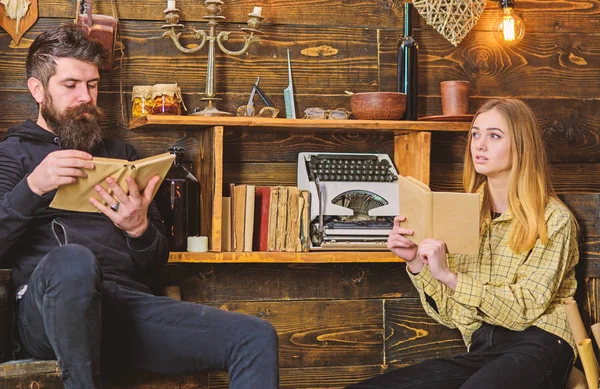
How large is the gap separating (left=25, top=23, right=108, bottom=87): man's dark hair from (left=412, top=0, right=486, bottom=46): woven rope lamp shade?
4.15 ft

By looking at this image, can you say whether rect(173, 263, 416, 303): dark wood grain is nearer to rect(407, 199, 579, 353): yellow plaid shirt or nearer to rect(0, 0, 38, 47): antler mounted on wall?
rect(407, 199, 579, 353): yellow plaid shirt

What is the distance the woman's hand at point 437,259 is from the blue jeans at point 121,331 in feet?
1.79

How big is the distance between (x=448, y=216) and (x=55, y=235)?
120cm

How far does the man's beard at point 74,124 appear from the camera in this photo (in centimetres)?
270

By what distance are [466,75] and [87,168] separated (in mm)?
1752

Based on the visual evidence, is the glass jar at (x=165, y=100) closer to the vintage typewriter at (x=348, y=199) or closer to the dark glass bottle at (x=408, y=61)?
the vintage typewriter at (x=348, y=199)

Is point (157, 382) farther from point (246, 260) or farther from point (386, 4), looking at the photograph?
point (386, 4)

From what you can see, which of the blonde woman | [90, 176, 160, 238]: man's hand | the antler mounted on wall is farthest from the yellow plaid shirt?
the antler mounted on wall

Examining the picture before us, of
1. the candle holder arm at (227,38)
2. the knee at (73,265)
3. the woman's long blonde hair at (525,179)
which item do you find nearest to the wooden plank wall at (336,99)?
the candle holder arm at (227,38)

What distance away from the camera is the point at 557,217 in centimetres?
269

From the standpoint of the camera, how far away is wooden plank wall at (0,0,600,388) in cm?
320

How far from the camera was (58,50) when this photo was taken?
2.73 metres

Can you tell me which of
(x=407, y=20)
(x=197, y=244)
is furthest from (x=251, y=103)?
(x=407, y=20)

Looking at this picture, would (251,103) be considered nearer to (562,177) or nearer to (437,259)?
(437,259)
